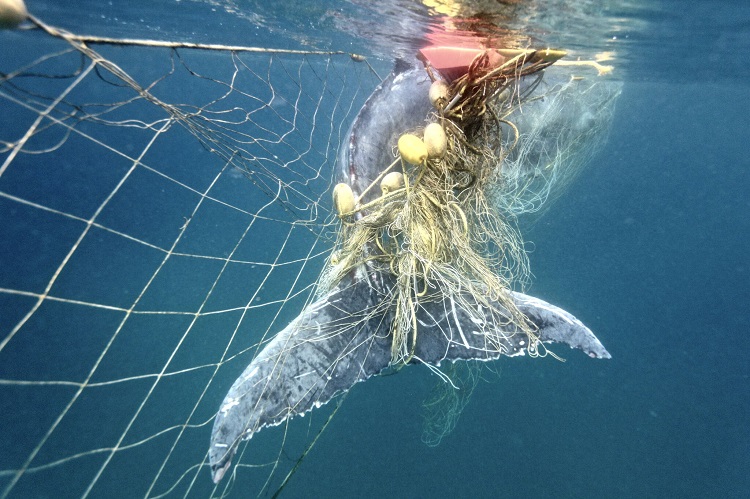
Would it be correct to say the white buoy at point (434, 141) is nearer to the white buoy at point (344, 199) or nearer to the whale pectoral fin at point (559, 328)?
the white buoy at point (344, 199)

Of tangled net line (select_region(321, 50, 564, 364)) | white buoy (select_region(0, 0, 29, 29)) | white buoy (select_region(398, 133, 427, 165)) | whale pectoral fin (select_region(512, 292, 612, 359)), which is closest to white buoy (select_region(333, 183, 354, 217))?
tangled net line (select_region(321, 50, 564, 364))

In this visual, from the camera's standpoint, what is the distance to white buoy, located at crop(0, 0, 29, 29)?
5.71 feet

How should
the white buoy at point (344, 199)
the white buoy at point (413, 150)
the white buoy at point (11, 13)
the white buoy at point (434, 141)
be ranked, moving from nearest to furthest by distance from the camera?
the white buoy at point (11, 13) → the white buoy at point (413, 150) → the white buoy at point (434, 141) → the white buoy at point (344, 199)

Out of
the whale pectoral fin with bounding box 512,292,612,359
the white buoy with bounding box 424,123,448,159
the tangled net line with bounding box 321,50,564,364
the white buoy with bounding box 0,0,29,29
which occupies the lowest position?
the whale pectoral fin with bounding box 512,292,612,359

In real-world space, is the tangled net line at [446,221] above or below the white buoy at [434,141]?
below

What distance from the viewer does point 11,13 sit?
1.77 m

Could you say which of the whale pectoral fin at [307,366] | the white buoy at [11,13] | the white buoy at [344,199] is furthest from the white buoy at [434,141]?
the white buoy at [11,13]

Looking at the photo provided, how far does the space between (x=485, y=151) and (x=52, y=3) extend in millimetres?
11068

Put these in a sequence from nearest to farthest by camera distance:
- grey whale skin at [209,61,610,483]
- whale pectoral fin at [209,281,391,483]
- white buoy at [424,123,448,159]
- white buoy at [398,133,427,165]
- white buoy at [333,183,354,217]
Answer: whale pectoral fin at [209,281,391,483], grey whale skin at [209,61,610,483], white buoy at [398,133,427,165], white buoy at [424,123,448,159], white buoy at [333,183,354,217]

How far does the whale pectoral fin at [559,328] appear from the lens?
374cm

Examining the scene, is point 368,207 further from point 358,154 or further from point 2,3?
point 2,3

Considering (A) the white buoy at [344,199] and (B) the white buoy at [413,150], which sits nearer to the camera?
(B) the white buoy at [413,150]

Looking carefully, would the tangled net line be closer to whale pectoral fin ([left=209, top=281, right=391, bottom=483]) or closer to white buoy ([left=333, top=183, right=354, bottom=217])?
white buoy ([left=333, top=183, right=354, bottom=217])

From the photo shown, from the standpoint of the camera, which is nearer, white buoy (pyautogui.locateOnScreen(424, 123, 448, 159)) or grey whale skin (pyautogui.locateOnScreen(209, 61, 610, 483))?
grey whale skin (pyautogui.locateOnScreen(209, 61, 610, 483))
